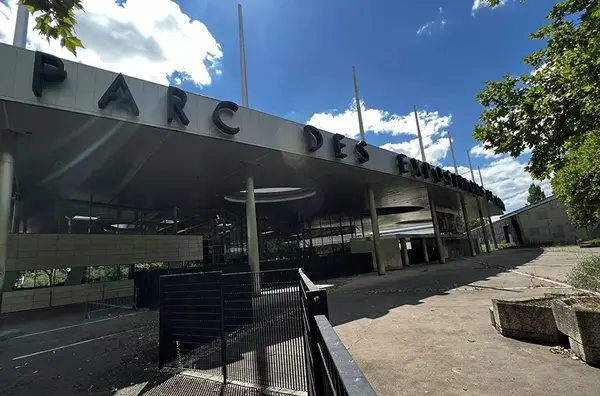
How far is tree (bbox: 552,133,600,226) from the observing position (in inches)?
463

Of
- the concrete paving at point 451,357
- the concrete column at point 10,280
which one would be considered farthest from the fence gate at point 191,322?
the concrete column at point 10,280

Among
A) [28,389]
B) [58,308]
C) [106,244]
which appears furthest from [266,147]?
[58,308]

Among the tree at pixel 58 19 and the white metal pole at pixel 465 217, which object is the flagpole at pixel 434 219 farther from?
the tree at pixel 58 19

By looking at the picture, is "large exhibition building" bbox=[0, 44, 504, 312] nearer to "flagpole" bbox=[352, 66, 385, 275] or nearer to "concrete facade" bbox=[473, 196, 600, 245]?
"flagpole" bbox=[352, 66, 385, 275]

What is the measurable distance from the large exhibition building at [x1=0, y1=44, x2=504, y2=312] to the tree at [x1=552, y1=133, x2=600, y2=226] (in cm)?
738

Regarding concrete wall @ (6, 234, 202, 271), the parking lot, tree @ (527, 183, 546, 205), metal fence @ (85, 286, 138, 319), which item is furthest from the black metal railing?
tree @ (527, 183, 546, 205)

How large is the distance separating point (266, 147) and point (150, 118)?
4475 mm

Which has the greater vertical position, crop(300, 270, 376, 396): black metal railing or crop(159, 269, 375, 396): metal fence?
crop(300, 270, 376, 396): black metal railing

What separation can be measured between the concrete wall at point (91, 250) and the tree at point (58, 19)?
50.4ft

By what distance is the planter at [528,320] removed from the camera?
4.91 metres

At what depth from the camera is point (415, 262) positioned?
34.3m

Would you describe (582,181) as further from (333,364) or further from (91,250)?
(91,250)

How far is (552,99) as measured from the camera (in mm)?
6641

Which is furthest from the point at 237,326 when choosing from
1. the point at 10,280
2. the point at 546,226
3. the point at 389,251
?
the point at 546,226
